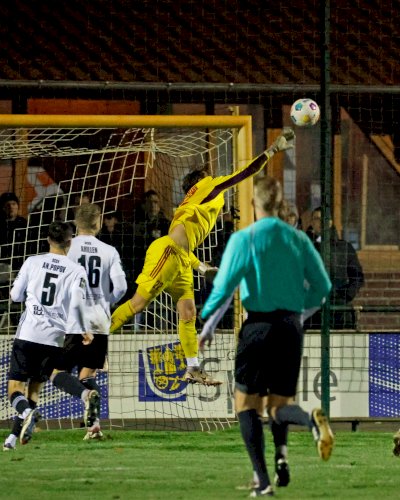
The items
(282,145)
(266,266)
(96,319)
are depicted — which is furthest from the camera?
(282,145)

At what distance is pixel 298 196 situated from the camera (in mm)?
20906

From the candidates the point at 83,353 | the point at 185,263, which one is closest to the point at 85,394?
the point at 83,353

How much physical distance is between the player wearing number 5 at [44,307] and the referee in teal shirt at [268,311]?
3.41 meters

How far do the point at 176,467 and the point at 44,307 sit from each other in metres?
2.12

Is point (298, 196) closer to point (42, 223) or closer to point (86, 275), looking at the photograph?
point (42, 223)

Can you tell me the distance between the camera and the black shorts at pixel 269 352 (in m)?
8.84

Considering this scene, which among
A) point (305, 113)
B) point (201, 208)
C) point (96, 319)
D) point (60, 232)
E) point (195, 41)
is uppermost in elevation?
point (195, 41)

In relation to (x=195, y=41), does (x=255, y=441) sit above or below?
below

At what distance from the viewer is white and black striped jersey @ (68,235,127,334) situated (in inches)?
499

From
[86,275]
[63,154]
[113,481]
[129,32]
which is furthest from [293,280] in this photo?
[129,32]

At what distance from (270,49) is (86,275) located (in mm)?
8515

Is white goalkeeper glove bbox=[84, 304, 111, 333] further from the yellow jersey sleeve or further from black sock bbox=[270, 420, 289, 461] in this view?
black sock bbox=[270, 420, 289, 461]

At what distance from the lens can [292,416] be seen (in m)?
9.05

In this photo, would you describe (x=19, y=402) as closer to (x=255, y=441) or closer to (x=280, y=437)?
(x=280, y=437)
